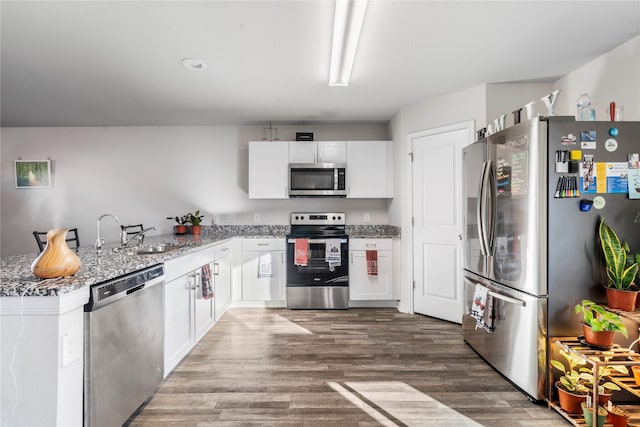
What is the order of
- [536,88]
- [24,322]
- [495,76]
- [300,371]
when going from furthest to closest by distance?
[536,88] → [495,76] → [300,371] → [24,322]

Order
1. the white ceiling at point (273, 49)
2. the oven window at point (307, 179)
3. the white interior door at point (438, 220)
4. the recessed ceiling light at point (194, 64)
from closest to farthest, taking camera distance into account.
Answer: the white ceiling at point (273, 49), the recessed ceiling light at point (194, 64), the white interior door at point (438, 220), the oven window at point (307, 179)

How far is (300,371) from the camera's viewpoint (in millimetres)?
2279

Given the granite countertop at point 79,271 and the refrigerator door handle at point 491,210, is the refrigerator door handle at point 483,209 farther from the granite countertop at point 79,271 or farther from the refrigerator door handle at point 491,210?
the granite countertop at point 79,271

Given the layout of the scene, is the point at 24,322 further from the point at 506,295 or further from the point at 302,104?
the point at 302,104

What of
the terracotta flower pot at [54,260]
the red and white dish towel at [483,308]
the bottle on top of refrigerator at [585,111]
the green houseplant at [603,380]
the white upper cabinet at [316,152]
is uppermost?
the white upper cabinet at [316,152]

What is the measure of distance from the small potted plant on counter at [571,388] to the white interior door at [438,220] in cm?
138

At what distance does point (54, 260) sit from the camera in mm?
1368

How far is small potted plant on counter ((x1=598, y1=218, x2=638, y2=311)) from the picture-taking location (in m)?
1.73

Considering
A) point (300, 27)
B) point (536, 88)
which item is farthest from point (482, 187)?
point (300, 27)

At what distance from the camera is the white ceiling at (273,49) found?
6.06 ft

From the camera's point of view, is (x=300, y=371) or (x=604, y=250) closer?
(x=604, y=250)

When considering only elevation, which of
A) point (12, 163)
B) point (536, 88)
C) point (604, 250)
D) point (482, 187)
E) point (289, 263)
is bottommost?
point (289, 263)

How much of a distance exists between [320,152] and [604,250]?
2.98 m

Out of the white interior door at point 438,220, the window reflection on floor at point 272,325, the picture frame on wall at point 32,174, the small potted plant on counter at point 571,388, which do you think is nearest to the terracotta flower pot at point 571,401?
the small potted plant on counter at point 571,388
